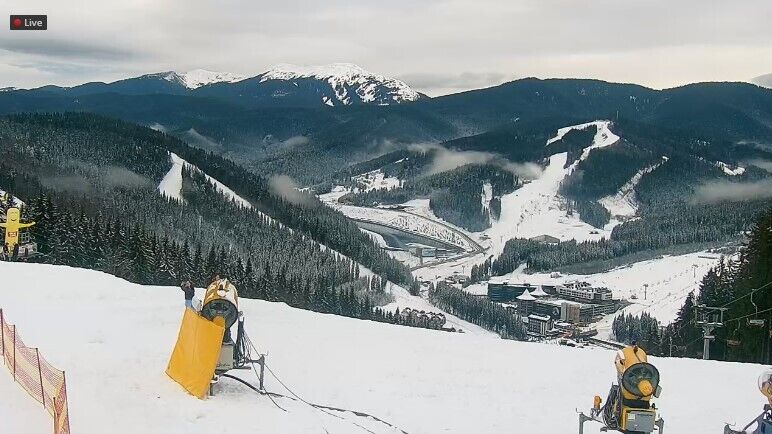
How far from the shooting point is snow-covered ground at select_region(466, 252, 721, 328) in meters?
142

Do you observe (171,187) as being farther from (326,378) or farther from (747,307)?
(326,378)

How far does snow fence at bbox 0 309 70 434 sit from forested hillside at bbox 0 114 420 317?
41.7 metres

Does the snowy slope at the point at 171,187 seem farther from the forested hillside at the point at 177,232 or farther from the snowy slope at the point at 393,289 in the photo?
the forested hillside at the point at 177,232

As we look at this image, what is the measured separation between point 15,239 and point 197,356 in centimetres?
3977

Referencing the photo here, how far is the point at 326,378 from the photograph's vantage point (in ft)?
59.7

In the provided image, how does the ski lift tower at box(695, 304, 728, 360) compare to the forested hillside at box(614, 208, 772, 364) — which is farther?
the forested hillside at box(614, 208, 772, 364)

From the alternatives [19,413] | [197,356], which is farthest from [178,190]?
[19,413]

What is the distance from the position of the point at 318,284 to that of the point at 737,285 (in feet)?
239

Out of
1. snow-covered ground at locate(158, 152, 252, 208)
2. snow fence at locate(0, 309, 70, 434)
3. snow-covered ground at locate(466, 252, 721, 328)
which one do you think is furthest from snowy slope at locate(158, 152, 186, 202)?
snow fence at locate(0, 309, 70, 434)

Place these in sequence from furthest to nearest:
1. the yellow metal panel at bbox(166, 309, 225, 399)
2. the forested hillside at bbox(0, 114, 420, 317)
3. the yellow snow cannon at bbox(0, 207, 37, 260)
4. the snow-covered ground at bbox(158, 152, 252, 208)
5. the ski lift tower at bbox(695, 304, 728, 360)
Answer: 1. the snow-covered ground at bbox(158, 152, 252, 208)
2. the forested hillside at bbox(0, 114, 420, 317)
3. the yellow snow cannon at bbox(0, 207, 37, 260)
4. the ski lift tower at bbox(695, 304, 728, 360)
5. the yellow metal panel at bbox(166, 309, 225, 399)

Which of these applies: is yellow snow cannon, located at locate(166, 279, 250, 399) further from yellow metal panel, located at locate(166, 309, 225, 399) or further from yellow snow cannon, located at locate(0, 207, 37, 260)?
yellow snow cannon, located at locate(0, 207, 37, 260)

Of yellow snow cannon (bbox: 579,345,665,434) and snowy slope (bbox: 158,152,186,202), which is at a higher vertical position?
snowy slope (bbox: 158,152,186,202)

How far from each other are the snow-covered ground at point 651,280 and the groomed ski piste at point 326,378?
377ft

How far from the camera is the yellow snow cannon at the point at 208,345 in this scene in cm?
1489
